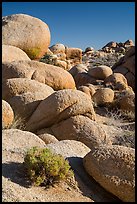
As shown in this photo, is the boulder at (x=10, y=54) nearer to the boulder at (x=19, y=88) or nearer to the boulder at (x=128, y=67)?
the boulder at (x=19, y=88)

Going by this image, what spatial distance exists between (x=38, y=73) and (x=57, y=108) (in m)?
3.08

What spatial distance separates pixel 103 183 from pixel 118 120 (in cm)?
873

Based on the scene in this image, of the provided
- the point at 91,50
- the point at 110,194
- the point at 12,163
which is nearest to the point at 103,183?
the point at 110,194

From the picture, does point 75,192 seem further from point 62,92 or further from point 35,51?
point 35,51

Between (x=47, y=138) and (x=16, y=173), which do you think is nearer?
(x=16, y=173)

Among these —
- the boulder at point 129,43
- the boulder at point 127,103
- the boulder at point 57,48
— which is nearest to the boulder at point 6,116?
the boulder at point 127,103

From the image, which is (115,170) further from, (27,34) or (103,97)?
(103,97)

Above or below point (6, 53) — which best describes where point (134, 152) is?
below

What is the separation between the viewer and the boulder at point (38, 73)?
35.6ft

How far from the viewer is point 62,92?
27.3ft

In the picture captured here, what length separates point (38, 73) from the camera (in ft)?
36.2

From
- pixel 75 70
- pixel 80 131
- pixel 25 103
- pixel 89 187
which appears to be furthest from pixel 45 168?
pixel 75 70

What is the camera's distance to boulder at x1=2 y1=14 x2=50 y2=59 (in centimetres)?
1430

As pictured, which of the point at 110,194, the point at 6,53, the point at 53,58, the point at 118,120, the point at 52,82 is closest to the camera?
the point at 110,194
